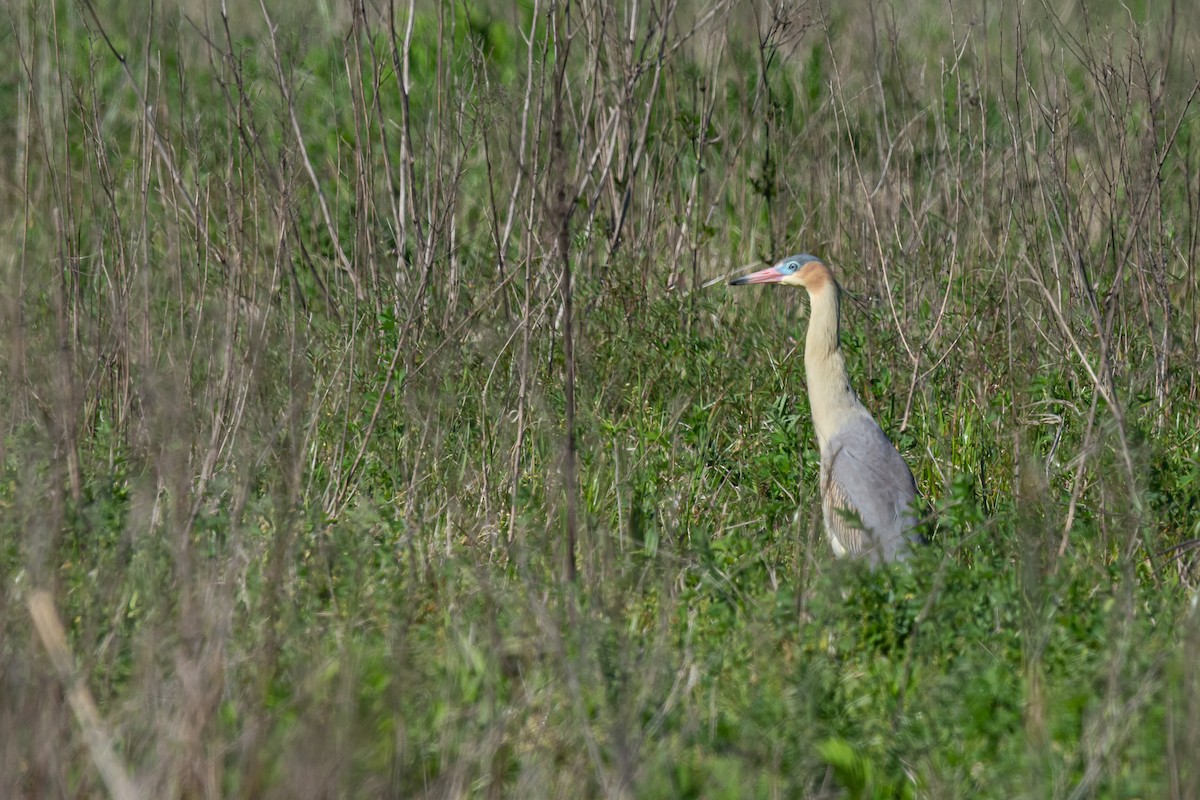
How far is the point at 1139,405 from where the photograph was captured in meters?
3.85

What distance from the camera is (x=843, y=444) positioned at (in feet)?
13.0

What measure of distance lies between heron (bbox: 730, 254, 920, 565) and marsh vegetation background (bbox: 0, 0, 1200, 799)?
0.43 feet

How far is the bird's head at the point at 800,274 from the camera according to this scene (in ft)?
13.5

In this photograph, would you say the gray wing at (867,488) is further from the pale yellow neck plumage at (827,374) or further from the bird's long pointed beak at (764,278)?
the bird's long pointed beak at (764,278)

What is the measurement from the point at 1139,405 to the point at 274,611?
241 cm

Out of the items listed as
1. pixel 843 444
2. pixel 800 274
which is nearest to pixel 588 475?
pixel 843 444

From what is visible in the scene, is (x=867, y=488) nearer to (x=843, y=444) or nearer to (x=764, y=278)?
(x=843, y=444)

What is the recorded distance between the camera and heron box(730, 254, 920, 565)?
3.83m

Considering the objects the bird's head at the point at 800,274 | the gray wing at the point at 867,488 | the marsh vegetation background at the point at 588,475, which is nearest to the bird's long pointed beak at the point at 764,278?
the bird's head at the point at 800,274

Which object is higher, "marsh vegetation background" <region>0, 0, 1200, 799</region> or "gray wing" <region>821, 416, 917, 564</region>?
"marsh vegetation background" <region>0, 0, 1200, 799</region>

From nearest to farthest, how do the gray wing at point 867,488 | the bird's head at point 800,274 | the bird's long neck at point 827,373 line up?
1. the gray wing at point 867,488
2. the bird's long neck at point 827,373
3. the bird's head at point 800,274

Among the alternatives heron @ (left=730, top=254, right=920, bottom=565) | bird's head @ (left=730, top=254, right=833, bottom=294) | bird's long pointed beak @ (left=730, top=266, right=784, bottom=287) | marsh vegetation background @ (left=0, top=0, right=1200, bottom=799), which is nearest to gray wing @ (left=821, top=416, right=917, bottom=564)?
heron @ (left=730, top=254, right=920, bottom=565)

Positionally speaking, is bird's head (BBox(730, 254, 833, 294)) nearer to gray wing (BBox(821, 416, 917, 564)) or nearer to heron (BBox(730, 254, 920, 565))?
heron (BBox(730, 254, 920, 565))

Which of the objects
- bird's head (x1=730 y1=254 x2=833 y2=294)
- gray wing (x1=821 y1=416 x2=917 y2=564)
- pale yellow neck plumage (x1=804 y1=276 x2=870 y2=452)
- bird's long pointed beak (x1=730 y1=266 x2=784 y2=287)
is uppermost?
bird's head (x1=730 y1=254 x2=833 y2=294)
